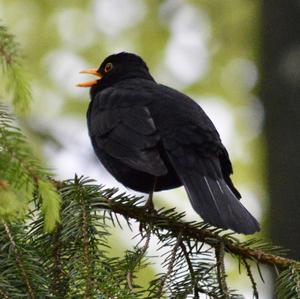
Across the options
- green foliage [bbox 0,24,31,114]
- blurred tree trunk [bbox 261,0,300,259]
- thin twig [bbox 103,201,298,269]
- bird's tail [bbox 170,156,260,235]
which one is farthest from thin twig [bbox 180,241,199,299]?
blurred tree trunk [bbox 261,0,300,259]

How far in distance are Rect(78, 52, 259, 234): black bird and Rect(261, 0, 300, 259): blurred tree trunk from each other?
0.92m

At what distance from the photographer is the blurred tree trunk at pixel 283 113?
15.4 feet

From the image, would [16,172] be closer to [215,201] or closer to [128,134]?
[215,201]

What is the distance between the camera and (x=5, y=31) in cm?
196

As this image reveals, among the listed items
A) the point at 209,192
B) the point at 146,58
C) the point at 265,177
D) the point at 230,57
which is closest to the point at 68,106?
the point at 146,58

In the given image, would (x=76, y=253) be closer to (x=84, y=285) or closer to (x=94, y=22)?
(x=84, y=285)

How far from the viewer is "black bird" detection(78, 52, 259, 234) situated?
3.33 metres

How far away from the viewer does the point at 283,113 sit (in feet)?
16.6

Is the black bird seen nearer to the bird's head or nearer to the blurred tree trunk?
the bird's head

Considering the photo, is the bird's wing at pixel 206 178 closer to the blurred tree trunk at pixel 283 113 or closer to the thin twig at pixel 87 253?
the thin twig at pixel 87 253

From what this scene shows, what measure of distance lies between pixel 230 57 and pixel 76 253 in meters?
4.85

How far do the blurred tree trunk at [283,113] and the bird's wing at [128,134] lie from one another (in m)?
1.15

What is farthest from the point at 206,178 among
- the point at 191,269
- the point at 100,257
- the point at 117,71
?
the point at 117,71

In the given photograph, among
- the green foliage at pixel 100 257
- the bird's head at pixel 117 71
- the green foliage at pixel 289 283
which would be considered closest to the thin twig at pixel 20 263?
the green foliage at pixel 100 257
